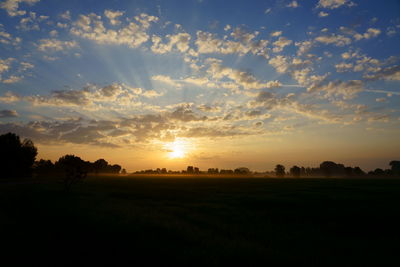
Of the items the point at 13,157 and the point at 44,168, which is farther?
the point at 44,168

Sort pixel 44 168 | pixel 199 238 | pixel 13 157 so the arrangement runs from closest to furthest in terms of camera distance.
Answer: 1. pixel 199 238
2. pixel 13 157
3. pixel 44 168

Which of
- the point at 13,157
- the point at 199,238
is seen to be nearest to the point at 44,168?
the point at 13,157

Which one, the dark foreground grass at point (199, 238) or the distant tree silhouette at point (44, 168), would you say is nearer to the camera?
the dark foreground grass at point (199, 238)

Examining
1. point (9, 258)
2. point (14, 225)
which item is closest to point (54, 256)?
Answer: point (9, 258)

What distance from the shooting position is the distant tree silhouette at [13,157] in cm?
7762

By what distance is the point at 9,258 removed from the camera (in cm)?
1126

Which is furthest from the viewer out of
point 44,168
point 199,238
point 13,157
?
point 44,168

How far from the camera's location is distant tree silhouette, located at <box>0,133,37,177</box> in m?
77.6

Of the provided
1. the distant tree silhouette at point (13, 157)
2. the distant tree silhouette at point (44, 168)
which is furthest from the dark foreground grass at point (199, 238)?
the distant tree silhouette at point (44, 168)

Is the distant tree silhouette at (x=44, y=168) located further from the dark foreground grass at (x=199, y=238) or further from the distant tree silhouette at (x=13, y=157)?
the dark foreground grass at (x=199, y=238)

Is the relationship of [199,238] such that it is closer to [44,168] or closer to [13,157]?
[13,157]

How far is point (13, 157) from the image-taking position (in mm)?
80188

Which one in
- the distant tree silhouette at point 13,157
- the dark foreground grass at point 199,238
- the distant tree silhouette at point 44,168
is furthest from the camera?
the distant tree silhouette at point 44,168

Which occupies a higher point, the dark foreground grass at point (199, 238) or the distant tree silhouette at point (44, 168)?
the distant tree silhouette at point (44, 168)
